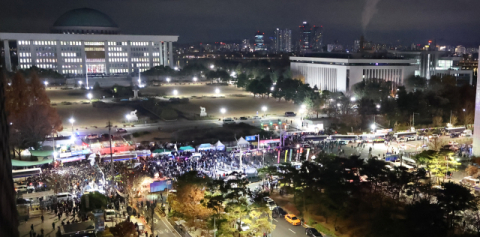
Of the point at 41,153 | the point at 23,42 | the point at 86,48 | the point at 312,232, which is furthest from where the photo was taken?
the point at 86,48

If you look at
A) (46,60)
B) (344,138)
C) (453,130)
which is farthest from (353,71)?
(46,60)

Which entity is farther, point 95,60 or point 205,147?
point 95,60

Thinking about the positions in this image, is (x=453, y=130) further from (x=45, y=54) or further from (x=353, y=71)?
(x=45, y=54)

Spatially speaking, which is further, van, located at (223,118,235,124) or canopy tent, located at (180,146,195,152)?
van, located at (223,118,235,124)

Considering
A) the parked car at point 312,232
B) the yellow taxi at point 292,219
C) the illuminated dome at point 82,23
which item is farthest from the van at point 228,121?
the illuminated dome at point 82,23

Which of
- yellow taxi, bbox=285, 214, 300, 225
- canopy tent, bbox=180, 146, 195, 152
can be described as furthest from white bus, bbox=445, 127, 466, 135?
yellow taxi, bbox=285, 214, 300, 225

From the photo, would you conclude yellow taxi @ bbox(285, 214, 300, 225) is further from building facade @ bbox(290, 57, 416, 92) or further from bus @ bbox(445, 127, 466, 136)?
building facade @ bbox(290, 57, 416, 92)

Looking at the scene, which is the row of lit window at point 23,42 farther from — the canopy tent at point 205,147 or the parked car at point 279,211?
the parked car at point 279,211
